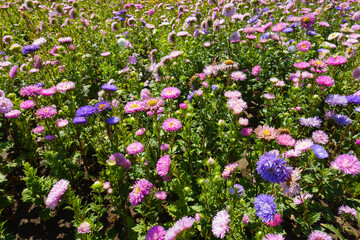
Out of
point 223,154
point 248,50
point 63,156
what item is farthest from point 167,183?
point 248,50

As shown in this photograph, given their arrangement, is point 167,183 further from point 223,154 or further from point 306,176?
point 306,176

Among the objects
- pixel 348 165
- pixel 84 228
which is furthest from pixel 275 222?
pixel 84 228

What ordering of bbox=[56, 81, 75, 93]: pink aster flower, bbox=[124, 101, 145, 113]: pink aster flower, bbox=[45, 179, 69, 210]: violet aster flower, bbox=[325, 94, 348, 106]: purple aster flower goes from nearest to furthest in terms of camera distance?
bbox=[45, 179, 69, 210]: violet aster flower, bbox=[124, 101, 145, 113]: pink aster flower, bbox=[325, 94, 348, 106]: purple aster flower, bbox=[56, 81, 75, 93]: pink aster flower

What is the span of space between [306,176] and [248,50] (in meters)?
2.87

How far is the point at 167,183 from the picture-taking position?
233 cm

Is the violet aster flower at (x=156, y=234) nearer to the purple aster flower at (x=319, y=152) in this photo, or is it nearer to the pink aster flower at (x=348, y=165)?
the purple aster flower at (x=319, y=152)

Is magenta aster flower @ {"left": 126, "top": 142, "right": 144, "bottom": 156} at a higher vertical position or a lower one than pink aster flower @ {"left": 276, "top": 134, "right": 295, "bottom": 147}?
lower

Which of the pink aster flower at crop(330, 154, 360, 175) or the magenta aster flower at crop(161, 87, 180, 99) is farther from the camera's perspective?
the magenta aster flower at crop(161, 87, 180, 99)

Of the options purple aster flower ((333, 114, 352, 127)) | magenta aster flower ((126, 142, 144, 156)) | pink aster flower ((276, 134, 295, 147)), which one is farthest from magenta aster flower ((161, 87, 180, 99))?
purple aster flower ((333, 114, 352, 127))

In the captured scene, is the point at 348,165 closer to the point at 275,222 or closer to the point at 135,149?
the point at 275,222

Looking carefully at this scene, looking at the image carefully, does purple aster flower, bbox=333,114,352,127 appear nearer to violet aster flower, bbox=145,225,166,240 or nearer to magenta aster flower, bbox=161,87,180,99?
magenta aster flower, bbox=161,87,180,99

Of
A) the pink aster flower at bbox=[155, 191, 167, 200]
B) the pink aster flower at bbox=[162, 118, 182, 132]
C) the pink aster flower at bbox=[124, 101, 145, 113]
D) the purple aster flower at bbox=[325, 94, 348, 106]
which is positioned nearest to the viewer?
the pink aster flower at bbox=[155, 191, 167, 200]

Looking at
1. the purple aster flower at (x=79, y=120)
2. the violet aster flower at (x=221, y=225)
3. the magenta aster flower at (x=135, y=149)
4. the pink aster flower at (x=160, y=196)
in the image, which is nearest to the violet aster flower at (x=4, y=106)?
the purple aster flower at (x=79, y=120)

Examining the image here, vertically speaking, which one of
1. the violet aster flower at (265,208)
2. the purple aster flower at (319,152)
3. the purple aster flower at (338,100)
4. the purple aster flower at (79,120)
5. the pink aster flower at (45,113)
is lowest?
the purple aster flower at (338,100)
